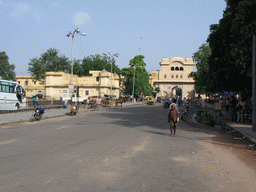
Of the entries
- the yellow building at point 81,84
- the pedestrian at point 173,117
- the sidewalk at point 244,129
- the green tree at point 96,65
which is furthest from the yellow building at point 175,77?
the pedestrian at point 173,117

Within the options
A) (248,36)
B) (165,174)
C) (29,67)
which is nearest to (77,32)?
(248,36)

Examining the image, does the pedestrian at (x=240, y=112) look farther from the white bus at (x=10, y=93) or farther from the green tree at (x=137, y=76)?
the green tree at (x=137, y=76)

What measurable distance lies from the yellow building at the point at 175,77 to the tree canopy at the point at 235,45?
81.9m

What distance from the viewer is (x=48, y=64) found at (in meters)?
88.1

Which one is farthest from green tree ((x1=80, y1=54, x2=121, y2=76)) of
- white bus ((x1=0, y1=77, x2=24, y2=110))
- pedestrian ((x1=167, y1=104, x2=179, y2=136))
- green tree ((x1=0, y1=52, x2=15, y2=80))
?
pedestrian ((x1=167, y1=104, x2=179, y2=136))

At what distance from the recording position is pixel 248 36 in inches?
671

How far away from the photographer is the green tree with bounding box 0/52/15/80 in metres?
79.6

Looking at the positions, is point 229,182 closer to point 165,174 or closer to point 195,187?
point 195,187

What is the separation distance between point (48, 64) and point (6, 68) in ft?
40.6

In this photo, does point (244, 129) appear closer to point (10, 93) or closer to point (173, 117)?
point (173, 117)

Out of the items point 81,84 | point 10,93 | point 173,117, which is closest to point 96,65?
point 81,84

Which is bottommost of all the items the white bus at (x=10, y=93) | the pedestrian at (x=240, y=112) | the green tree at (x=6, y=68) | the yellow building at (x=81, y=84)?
the pedestrian at (x=240, y=112)

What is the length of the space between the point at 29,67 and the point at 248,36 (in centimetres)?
7604

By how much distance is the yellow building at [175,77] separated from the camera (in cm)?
10669
